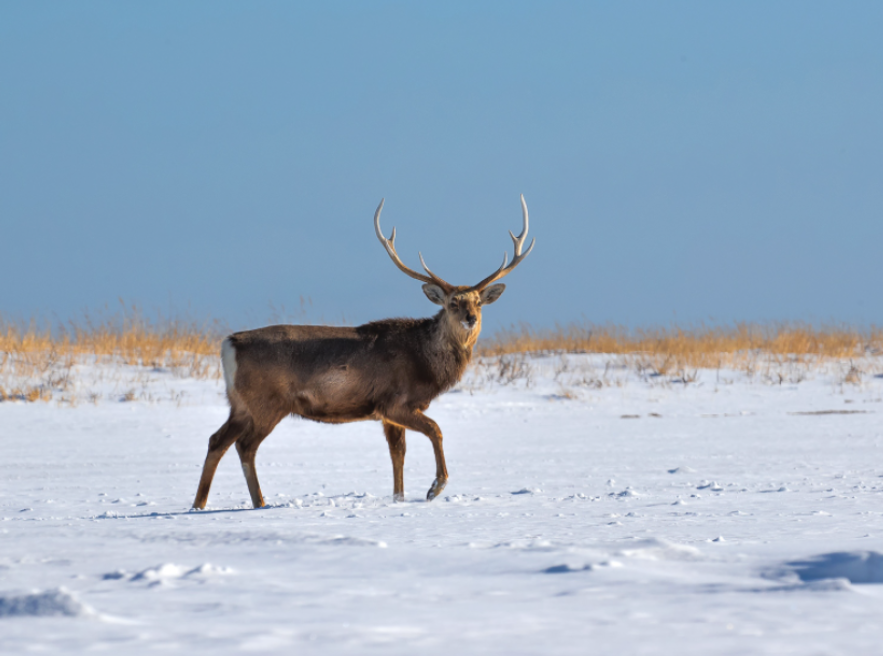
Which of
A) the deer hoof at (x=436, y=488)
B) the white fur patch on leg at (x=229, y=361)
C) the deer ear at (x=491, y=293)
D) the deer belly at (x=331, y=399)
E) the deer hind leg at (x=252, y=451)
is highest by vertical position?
the deer ear at (x=491, y=293)

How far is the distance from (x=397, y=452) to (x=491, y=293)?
1.68 meters

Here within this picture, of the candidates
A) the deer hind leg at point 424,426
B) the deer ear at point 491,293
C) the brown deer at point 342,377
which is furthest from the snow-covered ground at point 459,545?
the deer ear at point 491,293

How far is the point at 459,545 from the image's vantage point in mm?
4129

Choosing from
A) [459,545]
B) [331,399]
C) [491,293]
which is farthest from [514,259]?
[459,545]

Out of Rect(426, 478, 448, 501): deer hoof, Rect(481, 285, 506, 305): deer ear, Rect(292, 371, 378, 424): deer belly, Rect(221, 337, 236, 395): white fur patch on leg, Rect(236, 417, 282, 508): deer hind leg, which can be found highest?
Rect(481, 285, 506, 305): deer ear

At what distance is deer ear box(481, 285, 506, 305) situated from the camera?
8374 millimetres

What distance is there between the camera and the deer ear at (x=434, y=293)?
826cm

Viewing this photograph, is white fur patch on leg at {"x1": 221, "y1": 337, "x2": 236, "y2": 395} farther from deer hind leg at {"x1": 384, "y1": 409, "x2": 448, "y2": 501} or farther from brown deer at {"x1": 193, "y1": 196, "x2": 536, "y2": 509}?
deer hind leg at {"x1": 384, "y1": 409, "x2": 448, "y2": 501}

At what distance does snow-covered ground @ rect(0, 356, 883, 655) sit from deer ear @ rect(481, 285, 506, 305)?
1.48 m

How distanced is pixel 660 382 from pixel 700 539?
12370mm

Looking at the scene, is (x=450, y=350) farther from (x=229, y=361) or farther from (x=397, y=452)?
(x=229, y=361)

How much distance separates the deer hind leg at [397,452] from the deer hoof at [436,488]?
13.6 inches

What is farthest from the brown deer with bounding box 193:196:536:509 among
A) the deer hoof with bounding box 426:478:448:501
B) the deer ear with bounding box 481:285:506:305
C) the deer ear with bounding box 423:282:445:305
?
the deer ear with bounding box 481:285:506:305

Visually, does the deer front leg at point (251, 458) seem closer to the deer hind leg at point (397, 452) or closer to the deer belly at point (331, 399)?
the deer belly at point (331, 399)
